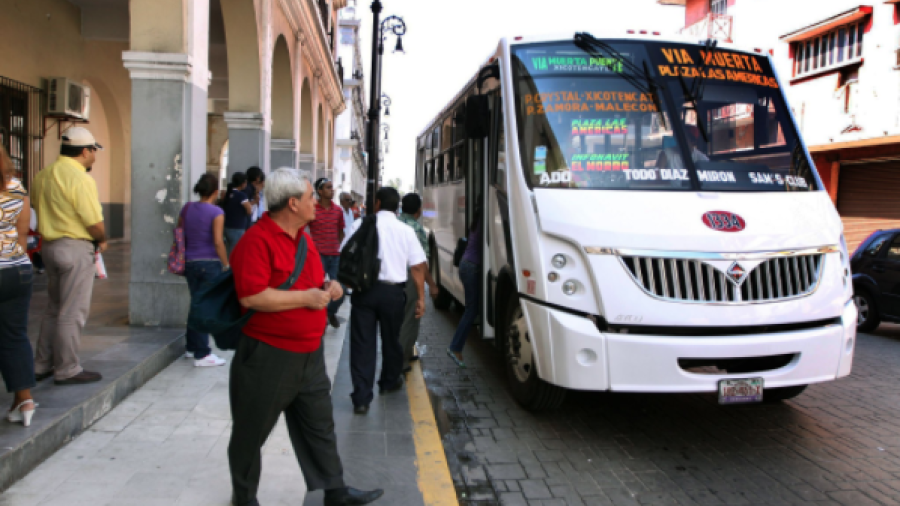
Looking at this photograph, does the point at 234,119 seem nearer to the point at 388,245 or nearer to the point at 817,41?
the point at 388,245

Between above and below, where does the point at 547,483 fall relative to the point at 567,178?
below

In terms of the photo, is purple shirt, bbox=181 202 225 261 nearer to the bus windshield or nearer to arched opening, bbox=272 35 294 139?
the bus windshield

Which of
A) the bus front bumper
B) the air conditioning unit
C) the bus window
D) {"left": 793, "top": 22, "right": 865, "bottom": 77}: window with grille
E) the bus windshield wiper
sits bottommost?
the bus front bumper

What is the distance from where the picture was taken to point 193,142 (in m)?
7.23

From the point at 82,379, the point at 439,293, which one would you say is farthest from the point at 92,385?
the point at 439,293

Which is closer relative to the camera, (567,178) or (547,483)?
(547,483)

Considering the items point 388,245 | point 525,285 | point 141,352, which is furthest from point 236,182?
point 525,285

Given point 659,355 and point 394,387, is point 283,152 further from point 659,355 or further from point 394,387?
point 659,355

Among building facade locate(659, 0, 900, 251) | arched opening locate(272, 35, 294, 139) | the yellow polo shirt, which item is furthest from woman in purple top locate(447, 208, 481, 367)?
building facade locate(659, 0, 900, 251)

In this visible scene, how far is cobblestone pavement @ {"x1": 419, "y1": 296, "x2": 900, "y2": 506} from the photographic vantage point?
3945 mm

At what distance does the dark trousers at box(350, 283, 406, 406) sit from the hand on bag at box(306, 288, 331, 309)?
2051 mm

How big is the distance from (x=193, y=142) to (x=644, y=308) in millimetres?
5152

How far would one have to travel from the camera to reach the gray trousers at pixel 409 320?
571cm

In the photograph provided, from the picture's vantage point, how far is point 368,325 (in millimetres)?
5246
